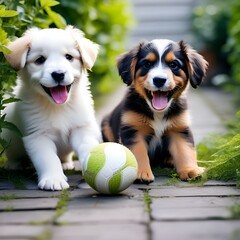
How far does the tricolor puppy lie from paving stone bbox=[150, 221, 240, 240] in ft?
4.51

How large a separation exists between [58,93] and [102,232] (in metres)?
1.82

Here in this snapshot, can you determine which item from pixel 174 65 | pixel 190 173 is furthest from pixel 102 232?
pixel 174 65

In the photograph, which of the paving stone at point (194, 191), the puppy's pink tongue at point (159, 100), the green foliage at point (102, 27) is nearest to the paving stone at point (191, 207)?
the paving stone at point (194, 191)

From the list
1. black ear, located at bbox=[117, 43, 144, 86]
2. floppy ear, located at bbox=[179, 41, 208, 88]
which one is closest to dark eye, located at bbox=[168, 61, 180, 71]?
floppy ear, located at bbox=[179, 41, 208, 88]

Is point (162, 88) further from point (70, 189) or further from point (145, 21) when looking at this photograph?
point (145, 21)

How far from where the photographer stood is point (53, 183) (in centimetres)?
423

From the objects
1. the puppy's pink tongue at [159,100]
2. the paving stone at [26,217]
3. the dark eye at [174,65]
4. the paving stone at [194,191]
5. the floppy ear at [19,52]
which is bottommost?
the paving stone at [194,191]

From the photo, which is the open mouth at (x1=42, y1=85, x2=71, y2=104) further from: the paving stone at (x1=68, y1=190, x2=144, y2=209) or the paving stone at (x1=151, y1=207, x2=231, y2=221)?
the paving stone at (x1=151, y1=207, x2=231, y2=221)

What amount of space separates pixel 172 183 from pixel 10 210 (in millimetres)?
1315

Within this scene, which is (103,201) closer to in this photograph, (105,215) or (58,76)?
(105,215)

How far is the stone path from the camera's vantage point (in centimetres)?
308

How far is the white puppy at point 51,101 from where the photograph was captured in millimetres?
4500

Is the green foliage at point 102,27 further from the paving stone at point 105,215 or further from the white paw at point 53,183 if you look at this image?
the paving stone at point 105,215

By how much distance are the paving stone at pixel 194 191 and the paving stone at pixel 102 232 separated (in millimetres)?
855
